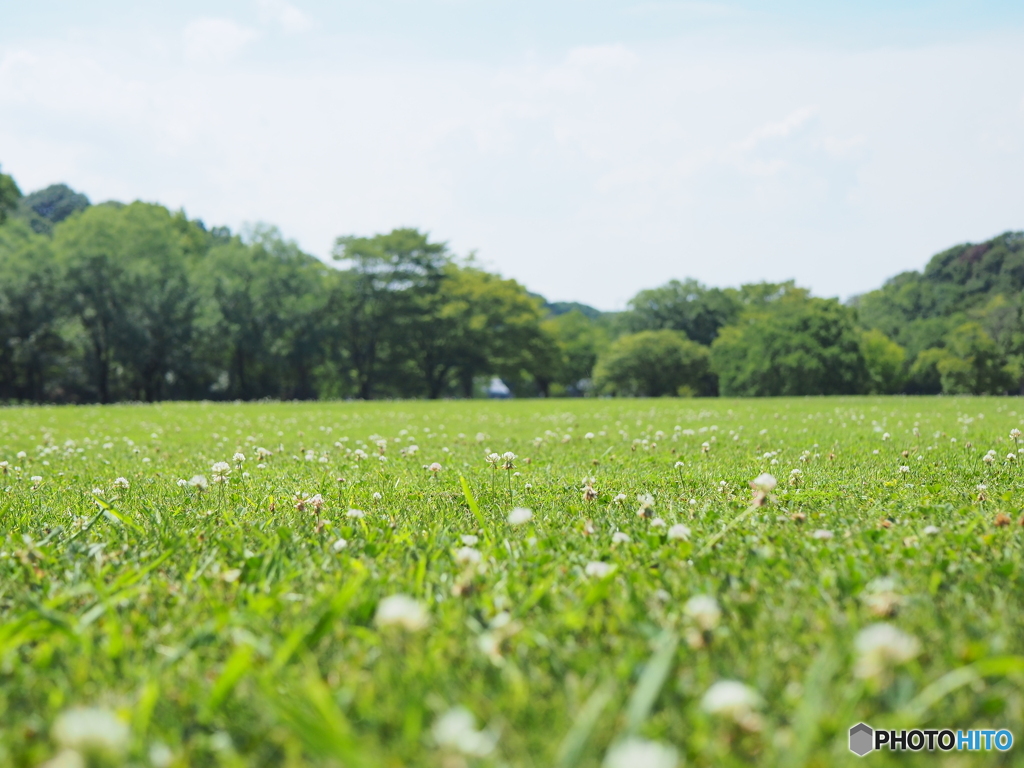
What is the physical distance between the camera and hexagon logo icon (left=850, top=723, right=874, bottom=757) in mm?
1648

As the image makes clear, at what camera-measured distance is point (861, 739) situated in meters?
1.68

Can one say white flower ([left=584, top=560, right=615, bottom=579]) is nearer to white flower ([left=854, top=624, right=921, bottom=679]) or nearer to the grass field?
the grass field

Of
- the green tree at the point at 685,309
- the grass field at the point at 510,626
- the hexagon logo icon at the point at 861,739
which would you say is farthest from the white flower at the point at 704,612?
the green tree at the point at 685,309

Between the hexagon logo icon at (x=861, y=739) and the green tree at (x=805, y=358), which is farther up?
the green tree at (x=805, y=358)

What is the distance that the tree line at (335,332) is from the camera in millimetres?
45031

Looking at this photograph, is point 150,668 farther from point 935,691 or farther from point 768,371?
point 768,371

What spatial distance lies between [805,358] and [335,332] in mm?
34822

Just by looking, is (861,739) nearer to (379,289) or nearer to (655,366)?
(379,289)

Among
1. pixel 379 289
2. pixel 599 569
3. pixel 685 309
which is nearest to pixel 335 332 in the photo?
pixel 379 289

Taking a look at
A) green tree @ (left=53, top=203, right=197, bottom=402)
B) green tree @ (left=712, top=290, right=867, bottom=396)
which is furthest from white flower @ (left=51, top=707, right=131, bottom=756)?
green tree @ (left=712, top=290, right=867, bottom=396)

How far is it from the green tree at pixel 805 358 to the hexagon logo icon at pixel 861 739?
50.0 metres

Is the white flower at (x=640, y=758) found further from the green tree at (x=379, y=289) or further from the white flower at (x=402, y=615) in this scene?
the green tree at (x=379, y=289)

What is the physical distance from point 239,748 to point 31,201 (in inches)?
4269

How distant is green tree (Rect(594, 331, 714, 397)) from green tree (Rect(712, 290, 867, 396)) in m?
15.1
